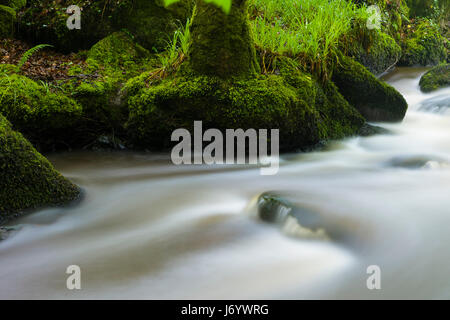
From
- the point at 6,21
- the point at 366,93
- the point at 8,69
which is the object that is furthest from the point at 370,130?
the point at 6,21

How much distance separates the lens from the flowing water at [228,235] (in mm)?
2199

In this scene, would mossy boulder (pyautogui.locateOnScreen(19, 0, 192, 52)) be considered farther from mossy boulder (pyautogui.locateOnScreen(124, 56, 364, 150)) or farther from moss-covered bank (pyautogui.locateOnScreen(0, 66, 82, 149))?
moss-covered bank (pyautogui.locateOnScreen(0, 66, 82, 149))

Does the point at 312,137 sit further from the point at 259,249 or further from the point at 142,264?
the point at 142,264

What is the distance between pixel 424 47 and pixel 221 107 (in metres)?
7.69

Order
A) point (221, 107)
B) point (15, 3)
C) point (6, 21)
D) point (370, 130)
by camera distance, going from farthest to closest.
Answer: point (15, 3) < point (6, 21) < point (370, 130) < point (221, 107)

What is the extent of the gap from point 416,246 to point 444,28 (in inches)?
459

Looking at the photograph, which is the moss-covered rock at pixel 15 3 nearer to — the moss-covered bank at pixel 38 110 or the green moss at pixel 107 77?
the green moss at pixel 107 77

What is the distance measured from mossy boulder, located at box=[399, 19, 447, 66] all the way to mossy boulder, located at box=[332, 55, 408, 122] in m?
4.17

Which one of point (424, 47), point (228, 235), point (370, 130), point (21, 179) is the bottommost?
point (228, 235)

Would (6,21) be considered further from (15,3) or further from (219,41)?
(219,41)

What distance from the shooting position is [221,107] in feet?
13.6

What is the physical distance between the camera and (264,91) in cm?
424

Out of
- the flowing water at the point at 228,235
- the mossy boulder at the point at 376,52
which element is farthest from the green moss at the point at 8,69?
the mossy boulder at the point at 376,52

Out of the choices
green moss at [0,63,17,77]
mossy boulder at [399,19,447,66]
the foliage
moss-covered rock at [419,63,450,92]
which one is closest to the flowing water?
green moss at [0,63,17,77]
